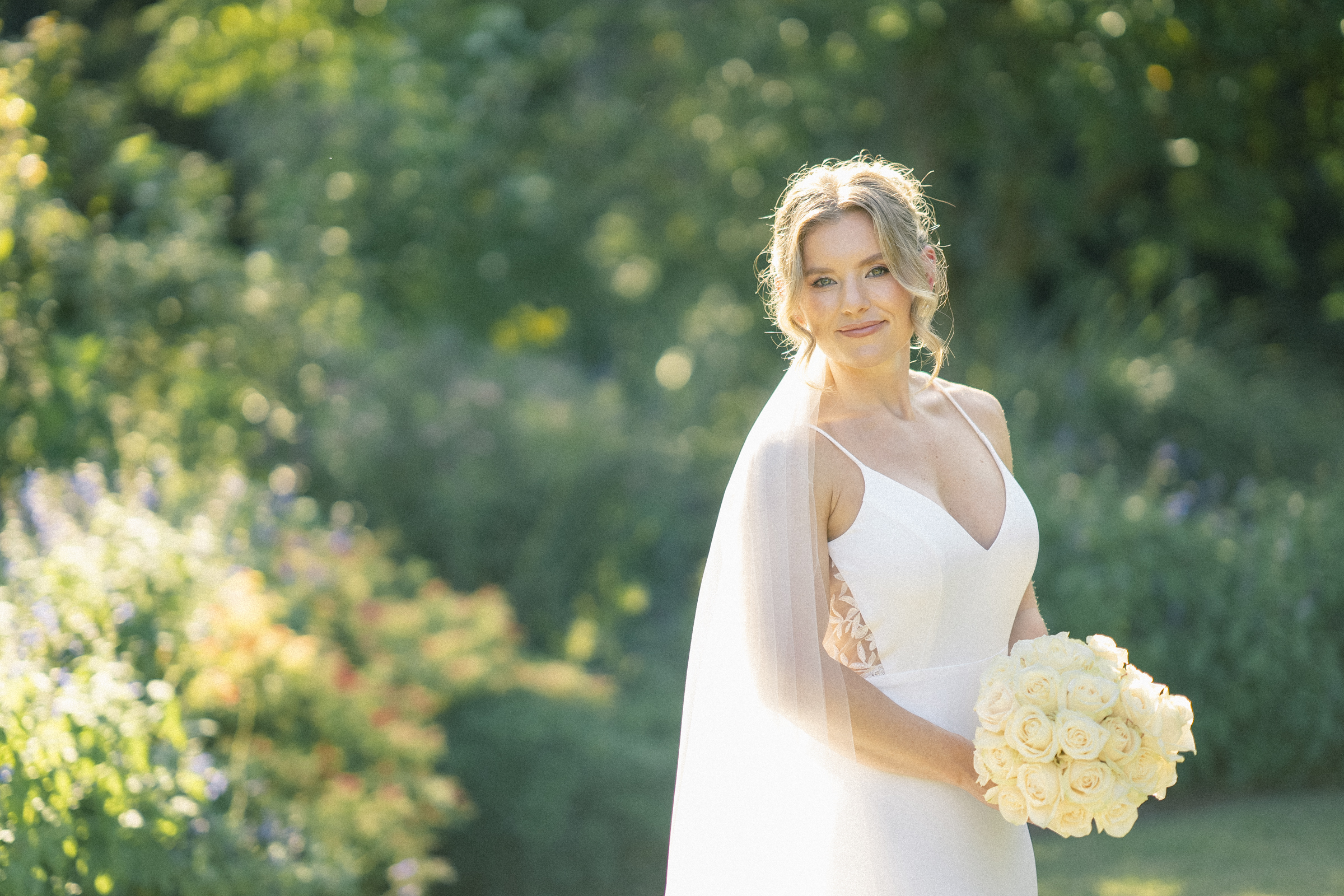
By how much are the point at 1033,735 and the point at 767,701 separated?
0.51m

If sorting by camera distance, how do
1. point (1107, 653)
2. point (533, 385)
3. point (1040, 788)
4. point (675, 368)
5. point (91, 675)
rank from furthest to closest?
1. point (675, 368)
2. point (533, 385)
3. point (91, 675)
4. point (1107, 653)
5. point (1040, 788)

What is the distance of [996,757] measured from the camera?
2.28m

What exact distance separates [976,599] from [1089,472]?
6.16 meters

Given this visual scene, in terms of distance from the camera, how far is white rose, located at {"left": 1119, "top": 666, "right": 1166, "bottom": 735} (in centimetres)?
232

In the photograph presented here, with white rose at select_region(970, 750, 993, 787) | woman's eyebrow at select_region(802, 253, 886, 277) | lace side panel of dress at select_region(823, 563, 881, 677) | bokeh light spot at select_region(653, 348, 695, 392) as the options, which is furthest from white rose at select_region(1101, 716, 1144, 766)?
bokeh light spot at select_region(653, 348, 695, 392)

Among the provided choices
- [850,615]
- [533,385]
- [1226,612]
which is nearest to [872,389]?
[850,615]

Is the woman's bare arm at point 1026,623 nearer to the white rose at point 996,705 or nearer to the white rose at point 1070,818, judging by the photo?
the white rose at point 996,705

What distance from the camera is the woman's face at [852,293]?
2.53m

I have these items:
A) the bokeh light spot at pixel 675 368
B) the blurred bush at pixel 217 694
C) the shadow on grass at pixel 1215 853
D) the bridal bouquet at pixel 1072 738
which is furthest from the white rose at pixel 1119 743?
the bokeh light spot at pixel 675 368

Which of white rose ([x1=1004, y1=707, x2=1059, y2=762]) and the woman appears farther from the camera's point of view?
the woman

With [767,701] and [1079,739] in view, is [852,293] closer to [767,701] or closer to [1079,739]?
[767,701]

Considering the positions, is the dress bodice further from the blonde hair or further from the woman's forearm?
the blonde hair

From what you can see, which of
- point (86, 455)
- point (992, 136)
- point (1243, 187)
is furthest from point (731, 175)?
point (86, 455)

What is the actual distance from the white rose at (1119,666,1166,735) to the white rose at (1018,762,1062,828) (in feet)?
0.64
